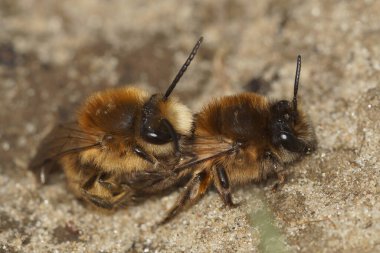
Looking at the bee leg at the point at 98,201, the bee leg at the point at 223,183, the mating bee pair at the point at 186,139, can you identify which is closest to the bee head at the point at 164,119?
the mating bee pair at the point at 186,139

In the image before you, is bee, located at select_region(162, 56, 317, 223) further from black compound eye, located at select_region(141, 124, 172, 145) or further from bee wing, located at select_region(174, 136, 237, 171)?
black compound eye, located at select_region(141, 124, 172, 145)

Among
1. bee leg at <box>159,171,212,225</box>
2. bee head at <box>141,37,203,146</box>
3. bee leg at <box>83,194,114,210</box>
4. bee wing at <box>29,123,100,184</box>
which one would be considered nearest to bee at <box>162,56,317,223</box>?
bee leg at <box>159,171,212,225</box>

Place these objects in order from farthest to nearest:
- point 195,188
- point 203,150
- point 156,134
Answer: point 195,188 < point 203,150 < point 156,134

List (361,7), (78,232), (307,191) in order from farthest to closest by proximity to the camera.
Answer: (361,7)
(78,232)
(307,191)

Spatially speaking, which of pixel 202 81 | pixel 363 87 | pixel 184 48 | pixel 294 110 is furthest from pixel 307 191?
pixel 184 48

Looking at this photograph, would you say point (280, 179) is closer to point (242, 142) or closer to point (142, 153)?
point (242, 142)

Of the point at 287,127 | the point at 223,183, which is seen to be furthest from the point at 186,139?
the point at 287,127

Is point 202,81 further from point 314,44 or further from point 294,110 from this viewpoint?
point 294,110
